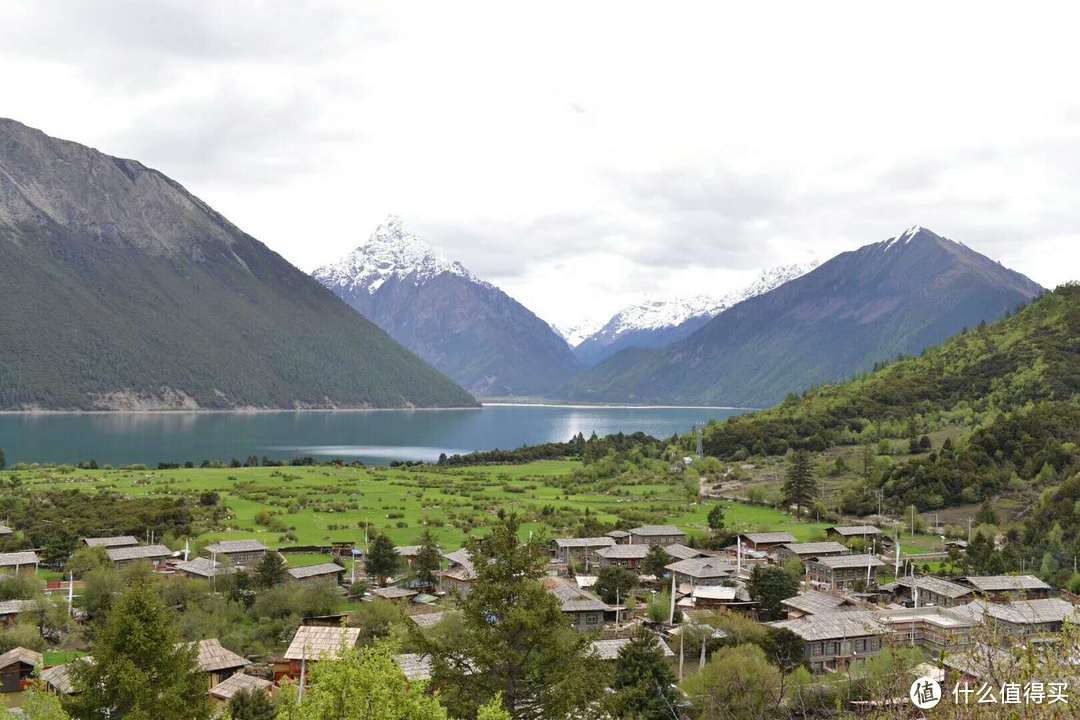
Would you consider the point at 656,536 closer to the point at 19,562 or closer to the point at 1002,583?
the point at 1002,583

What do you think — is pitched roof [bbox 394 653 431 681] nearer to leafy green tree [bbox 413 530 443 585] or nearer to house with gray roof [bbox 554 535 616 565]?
leafy green tree [bbox 413 530 443 585]

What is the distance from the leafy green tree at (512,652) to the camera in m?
16.5

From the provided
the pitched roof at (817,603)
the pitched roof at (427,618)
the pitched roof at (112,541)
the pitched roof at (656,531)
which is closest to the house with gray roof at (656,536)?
the pitched roof at (656,531)

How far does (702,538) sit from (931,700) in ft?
160

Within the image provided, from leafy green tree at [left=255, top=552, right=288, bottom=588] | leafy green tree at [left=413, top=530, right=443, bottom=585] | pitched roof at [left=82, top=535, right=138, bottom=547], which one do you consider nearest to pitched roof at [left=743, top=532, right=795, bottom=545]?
leafy green tree at [left=413, top=530, right=443, bottom=585]

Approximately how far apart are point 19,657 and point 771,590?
28.1 meters

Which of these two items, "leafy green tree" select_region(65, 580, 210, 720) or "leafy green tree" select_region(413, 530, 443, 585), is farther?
"leafy green tree" select_region(413, 530, 443, 585)

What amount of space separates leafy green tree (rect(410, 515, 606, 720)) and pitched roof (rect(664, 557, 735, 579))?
95.3 ft

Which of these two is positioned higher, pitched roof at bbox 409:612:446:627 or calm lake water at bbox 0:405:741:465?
calm lake water at bbox 0:405:741:465

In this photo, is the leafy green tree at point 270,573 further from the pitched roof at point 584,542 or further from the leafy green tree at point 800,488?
the leafy green tree at point 800,488

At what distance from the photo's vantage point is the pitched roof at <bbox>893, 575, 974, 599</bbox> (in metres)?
40.8

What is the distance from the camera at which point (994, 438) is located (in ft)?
249

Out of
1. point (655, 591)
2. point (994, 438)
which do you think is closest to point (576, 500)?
point (655, 591)

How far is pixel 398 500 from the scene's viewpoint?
69750 mm
